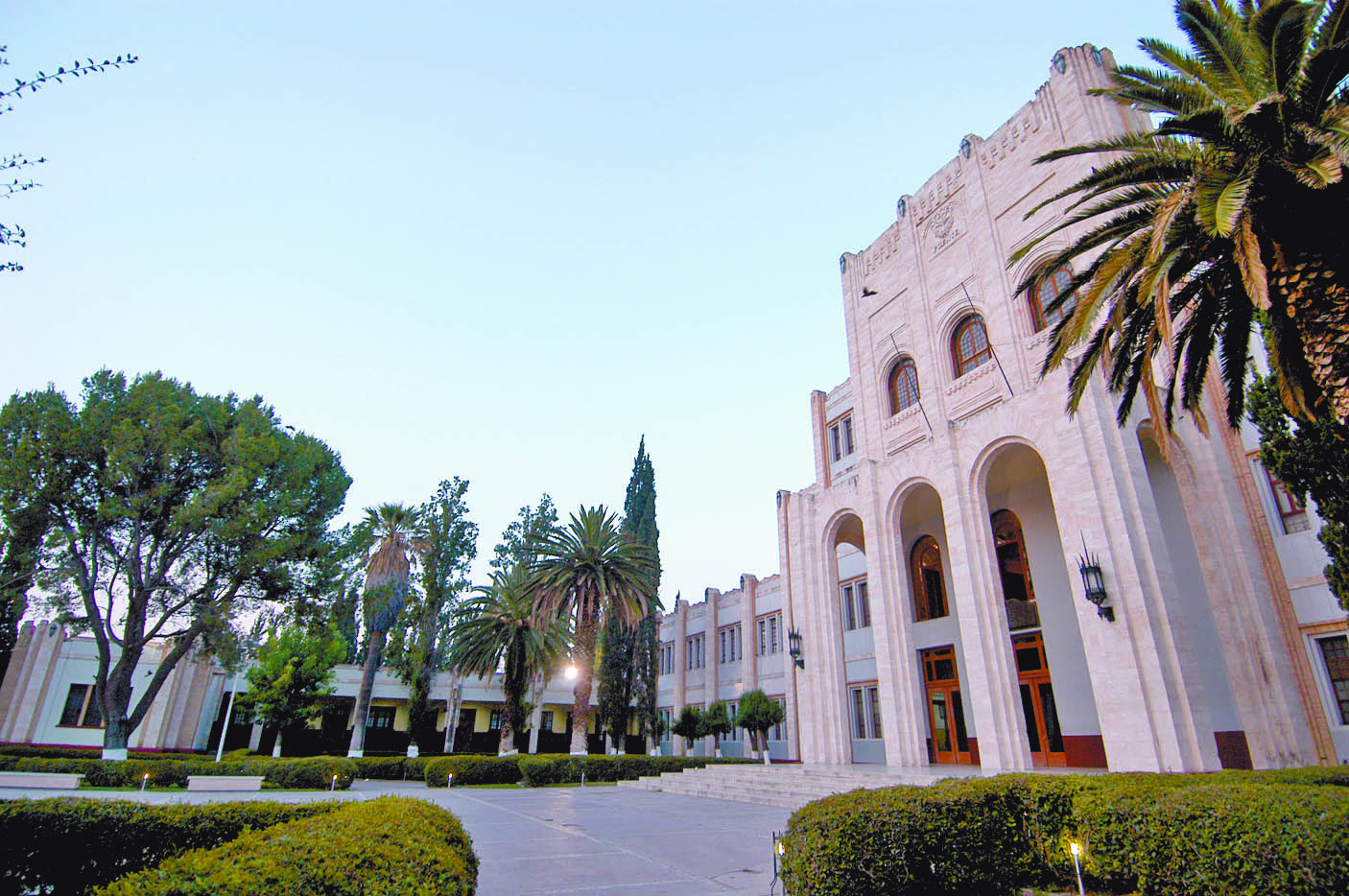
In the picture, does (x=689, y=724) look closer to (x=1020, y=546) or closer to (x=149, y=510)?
(x=1020, y=546)

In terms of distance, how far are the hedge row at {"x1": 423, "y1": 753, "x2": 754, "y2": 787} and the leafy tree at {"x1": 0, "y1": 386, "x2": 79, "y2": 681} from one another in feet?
50.0

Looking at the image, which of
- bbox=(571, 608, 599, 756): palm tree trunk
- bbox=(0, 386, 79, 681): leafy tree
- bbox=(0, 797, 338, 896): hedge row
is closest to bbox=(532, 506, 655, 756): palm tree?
bbox=(571, 608, 599, 756): palm tree trunk

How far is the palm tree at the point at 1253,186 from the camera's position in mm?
8164

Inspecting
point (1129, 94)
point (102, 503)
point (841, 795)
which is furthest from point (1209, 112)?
point (102, 503)

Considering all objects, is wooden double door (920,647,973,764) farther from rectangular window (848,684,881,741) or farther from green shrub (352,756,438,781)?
green shrub (352,756,438,781)

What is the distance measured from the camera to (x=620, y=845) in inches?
378

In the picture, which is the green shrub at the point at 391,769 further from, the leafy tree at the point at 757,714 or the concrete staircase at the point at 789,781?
the leafy tree at the point at 757,714

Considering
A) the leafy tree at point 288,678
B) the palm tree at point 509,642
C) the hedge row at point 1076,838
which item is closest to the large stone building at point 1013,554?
the hedge row at point 1076,838

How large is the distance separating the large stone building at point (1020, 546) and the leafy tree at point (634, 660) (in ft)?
35.6

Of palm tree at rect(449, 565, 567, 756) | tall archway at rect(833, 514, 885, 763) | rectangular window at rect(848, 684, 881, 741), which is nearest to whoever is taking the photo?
tall archway at rect(833, 514, 885, 763)

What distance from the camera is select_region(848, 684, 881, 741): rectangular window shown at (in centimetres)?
2538

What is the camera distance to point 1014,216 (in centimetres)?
2066

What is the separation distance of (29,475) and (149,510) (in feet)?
11.7

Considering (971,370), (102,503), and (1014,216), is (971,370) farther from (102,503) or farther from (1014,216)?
(102,503)
